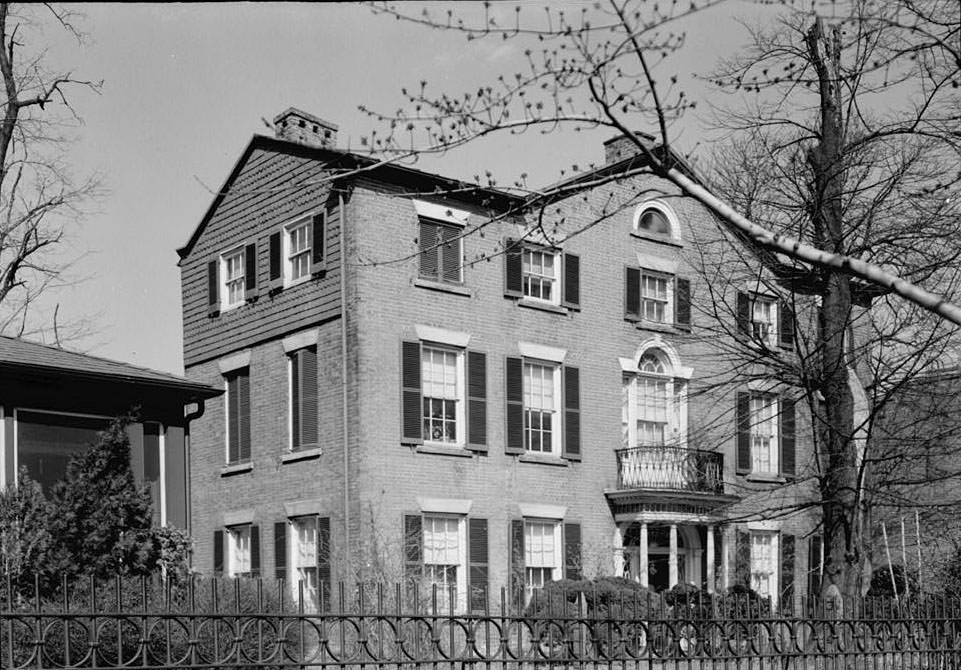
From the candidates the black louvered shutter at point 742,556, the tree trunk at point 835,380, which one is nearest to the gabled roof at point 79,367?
the tree trunk at point 835,380

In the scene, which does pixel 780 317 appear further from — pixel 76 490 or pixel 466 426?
pixel 76 490

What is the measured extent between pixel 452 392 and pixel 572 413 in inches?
111

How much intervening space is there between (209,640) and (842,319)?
9812 millimetres

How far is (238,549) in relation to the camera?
1023 inches

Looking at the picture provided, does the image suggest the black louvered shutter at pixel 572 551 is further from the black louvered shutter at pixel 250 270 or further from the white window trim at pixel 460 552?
the black louvered shutter at pixel 250 270

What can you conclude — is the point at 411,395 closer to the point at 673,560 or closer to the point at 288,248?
the point at 288,248

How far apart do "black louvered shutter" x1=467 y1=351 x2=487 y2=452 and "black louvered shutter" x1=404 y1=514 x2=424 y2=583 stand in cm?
184

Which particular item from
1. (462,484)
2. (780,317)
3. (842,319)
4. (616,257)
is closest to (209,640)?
(842,319)

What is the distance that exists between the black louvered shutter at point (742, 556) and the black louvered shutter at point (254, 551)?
10.2m

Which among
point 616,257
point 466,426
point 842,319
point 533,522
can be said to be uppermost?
point 616,257

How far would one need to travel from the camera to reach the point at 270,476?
24781 mm

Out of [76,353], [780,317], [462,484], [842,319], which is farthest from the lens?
[780,317]

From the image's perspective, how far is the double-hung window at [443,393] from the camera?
2345 centimetres

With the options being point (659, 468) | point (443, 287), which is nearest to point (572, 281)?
point (443, 287)
